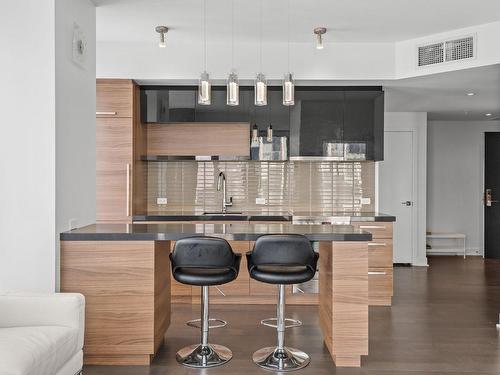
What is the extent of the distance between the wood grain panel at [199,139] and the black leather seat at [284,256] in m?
2.75

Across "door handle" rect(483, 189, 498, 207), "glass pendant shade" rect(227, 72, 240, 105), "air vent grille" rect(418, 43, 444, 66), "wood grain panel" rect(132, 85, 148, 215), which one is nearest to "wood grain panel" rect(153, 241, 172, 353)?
"glass pendant shade" rect(227, 72, 240, 105)

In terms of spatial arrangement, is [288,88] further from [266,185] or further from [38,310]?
[266,185]

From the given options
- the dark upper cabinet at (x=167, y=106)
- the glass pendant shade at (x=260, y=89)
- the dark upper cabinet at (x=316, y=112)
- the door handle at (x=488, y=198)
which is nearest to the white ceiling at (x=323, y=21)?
the dark upper cabinet at (x=316, y=112)

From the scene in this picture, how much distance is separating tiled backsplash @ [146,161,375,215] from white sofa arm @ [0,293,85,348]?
331cm

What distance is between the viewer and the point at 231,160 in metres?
5.58

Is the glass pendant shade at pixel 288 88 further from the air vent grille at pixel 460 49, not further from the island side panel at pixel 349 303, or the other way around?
the air vent grille at pixel 460 49

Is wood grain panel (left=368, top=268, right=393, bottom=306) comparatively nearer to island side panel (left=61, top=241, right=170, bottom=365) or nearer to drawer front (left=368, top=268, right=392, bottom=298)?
drawer front (left=368, top=268, right=392, bottom=298)

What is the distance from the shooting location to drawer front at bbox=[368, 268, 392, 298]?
4820mm

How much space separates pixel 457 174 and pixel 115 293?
6932 millimetres

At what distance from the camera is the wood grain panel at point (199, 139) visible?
18.4 ft

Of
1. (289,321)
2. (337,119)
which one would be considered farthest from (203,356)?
(337,119)

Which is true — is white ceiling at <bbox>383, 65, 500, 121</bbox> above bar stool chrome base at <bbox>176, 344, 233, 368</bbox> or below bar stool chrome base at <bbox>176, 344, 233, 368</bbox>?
above

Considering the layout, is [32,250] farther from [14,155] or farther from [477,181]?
[477,181]

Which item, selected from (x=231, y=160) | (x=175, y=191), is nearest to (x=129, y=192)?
(x=175, y=191)
